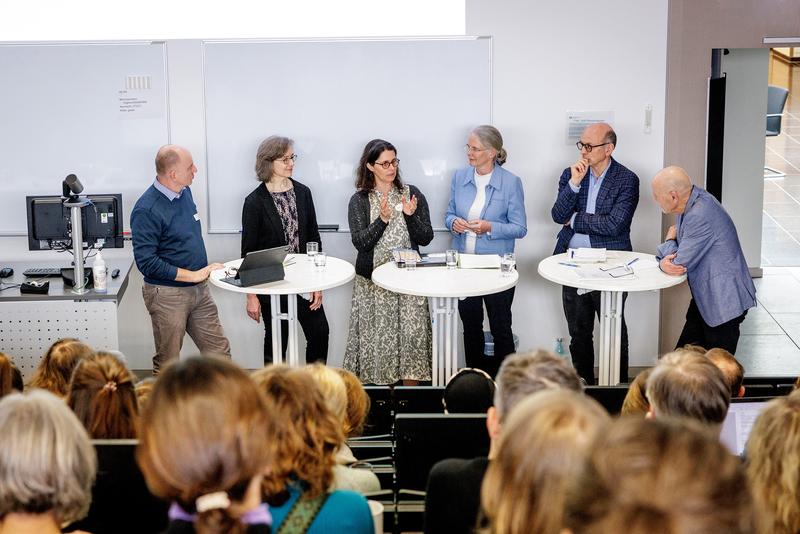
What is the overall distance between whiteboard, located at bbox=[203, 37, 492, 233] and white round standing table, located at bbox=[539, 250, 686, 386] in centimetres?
121

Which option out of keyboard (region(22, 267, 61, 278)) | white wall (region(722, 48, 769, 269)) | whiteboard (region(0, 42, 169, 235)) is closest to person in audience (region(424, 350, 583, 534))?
keyboard (region(22, 267, 61, 278))

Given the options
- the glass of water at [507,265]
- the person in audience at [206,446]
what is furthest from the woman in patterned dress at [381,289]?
the person in audience at [206,446]

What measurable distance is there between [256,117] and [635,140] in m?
2.40

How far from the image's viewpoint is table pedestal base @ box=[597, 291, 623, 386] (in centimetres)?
550

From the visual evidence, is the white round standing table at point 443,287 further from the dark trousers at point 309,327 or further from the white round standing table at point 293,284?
the dark trousers at point 309,327

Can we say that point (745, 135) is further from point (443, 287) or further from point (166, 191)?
point (166, 191)

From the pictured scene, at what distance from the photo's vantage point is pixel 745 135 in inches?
323

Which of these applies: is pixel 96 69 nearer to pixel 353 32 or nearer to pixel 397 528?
pixel 353 32

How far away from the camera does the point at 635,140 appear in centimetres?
632

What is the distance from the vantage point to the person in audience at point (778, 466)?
2.03 m

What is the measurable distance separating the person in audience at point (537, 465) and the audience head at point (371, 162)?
13.4 feet

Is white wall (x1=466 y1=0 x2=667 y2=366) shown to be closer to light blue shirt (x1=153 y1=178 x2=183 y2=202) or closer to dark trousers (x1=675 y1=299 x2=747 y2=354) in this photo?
dark trousers (x1=675 y1=299 x2=747 y2=354)

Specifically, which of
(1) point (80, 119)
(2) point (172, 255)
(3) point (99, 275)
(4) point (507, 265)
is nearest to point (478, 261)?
(4) point (507, 265)

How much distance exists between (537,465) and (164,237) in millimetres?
4041
